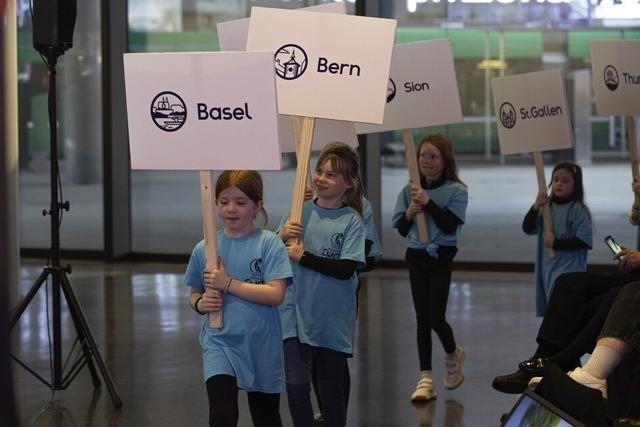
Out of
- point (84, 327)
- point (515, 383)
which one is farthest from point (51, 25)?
point (515, 383)

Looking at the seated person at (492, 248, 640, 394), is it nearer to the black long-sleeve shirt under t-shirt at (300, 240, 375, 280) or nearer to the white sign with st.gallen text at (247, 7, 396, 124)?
the black long-sleeve shirt under t-shirt at (300, 240, 375, 280)

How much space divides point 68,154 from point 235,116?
8.05 metres

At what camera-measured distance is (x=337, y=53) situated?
4.03 meters

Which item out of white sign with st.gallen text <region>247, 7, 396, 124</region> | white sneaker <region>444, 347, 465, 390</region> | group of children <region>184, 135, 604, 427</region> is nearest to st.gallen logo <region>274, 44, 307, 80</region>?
white sign with st.gallen text <region>247, 7, 396, 124</region>

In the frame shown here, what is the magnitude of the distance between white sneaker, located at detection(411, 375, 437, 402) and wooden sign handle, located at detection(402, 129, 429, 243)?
700mm

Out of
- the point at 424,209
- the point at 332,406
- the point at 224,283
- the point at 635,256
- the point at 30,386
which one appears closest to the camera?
the point at 224,283

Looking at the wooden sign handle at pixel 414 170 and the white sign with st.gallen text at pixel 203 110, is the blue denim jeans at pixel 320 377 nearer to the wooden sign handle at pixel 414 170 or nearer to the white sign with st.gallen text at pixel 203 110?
the white sign with st.gallen text at pixel 203 110

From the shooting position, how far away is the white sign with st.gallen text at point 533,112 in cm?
548

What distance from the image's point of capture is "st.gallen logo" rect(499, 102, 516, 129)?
18.3ft

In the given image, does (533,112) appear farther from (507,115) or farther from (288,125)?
(288,125)

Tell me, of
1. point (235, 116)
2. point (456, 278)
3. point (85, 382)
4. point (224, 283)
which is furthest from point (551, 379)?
point (456, 278)

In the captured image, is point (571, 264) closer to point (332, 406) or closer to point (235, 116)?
point (332, 406)

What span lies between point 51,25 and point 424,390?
2.56m

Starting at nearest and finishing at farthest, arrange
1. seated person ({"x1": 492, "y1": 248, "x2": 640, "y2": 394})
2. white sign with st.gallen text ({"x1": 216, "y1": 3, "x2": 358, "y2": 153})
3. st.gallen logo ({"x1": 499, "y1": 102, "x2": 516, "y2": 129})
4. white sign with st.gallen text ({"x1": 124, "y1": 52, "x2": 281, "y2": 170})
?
white sign with st.gallen text ({"x1": 124, "y1": 52, "x2": 281, "y2": 170}), seated person ({"x1": 492, "y1": 248, "x2": 640, "y2": 394}), white sign with st.gallen text ({"x1": 216, "y1": 3, "x2": 358, "y2": 153}), st.gallen logo ({"x1": 499, "y1": 102, "x2": 516, "y2": 129})
